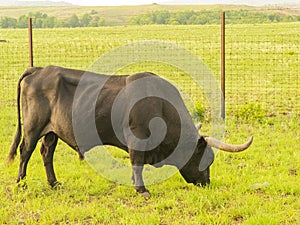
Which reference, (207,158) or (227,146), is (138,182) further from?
(227,146)

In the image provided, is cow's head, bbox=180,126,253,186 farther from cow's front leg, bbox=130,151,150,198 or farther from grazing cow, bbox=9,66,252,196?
cow's front leg, bbox=130,151,150,198

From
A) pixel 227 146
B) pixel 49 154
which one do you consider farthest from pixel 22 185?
pixel 227 146

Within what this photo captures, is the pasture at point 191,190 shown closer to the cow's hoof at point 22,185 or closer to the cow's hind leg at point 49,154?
the cow's hoof at point 22,185

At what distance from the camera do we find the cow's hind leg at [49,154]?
6.91 m

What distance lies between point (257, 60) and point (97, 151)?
14790mm

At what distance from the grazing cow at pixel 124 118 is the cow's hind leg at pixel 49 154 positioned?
0.73ft

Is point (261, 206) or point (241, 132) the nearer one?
point (261, 206)

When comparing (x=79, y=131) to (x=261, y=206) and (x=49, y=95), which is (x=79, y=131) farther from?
(x=261, y=206)

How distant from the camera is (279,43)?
28.8 m

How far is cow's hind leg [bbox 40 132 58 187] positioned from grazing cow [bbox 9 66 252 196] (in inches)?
8.7

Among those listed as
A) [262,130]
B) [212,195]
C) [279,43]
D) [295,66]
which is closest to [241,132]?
[262,130]

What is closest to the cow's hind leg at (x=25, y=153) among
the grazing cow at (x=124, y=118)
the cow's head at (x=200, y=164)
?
the grazing cow at (x=124, y=118)

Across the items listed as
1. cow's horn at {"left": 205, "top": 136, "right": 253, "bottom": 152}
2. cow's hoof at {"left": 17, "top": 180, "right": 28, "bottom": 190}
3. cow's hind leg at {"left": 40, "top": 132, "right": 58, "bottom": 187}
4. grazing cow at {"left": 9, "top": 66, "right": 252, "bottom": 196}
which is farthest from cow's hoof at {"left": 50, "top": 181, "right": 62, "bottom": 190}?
cow's horn at {"left": 205, "top": 136, "right": 253, "bottom": 152}

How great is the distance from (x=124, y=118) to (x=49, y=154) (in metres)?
1.32
